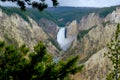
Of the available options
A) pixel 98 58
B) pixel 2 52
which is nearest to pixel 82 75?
pixel 98 58

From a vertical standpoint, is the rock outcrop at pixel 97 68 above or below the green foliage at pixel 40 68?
below

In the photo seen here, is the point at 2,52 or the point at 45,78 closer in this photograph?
the point at 45,78

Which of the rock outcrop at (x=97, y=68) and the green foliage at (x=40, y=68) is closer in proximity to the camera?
the green foliage at (x=40, y=68)

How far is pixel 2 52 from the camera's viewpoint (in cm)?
1416

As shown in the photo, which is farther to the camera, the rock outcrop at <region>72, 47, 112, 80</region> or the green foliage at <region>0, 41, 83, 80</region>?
the rock outcrop at <region>72, 47, 112, 80</region>

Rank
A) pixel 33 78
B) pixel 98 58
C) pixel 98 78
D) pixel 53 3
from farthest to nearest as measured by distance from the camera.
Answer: pixel 98 58, pixel 98 78, pixel 33 78, pixel 53 3

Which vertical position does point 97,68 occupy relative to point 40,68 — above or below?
below

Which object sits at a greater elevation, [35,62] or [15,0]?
[15,0]

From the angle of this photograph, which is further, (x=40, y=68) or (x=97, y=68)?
(x=97, y=68)

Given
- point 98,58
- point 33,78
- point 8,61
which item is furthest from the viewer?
point 98,58

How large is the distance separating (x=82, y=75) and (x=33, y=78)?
18490 cm

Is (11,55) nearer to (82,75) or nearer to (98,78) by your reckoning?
(98,78)

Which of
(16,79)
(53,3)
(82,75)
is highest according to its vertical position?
(53,3)

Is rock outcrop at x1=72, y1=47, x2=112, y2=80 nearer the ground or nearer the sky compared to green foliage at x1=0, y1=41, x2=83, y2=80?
nearer the ground
